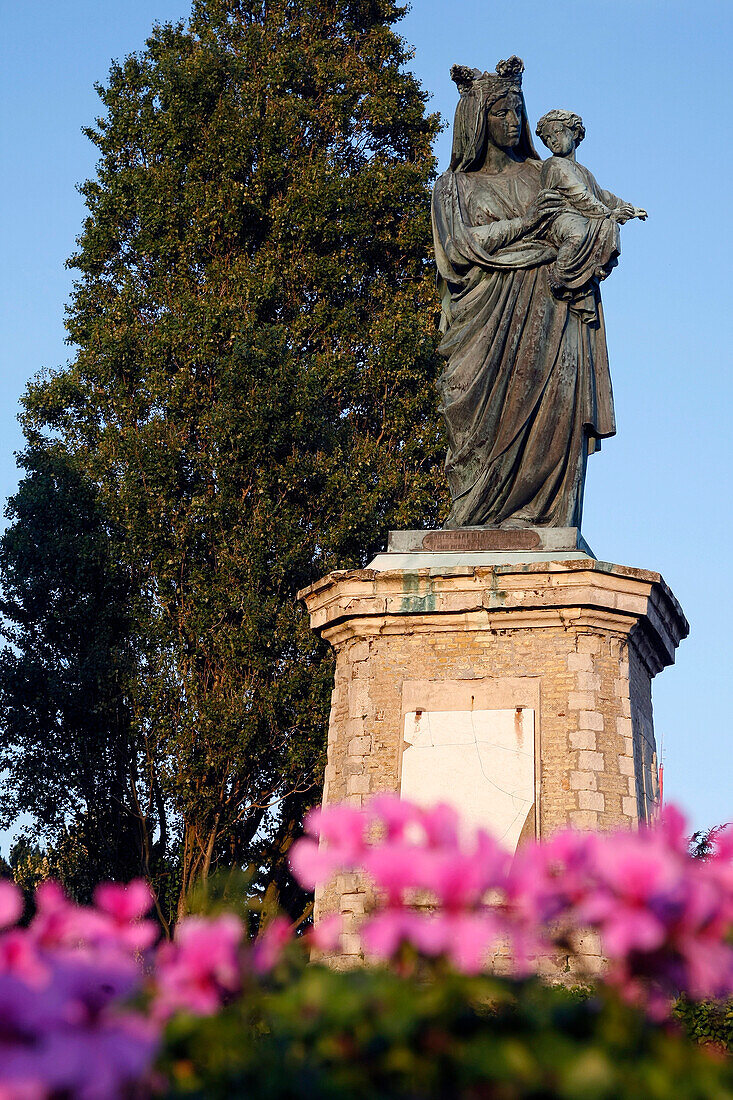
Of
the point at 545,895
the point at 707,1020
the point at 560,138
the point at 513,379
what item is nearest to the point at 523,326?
the point at 513,379

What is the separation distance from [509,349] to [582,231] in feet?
2.98

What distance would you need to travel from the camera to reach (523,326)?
9.01 metres

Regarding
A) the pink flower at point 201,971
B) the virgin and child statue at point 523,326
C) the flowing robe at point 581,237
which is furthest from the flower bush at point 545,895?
the flowing robe at point 581,237

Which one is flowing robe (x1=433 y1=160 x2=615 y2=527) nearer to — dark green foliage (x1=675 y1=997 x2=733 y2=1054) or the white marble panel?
the white marble panel

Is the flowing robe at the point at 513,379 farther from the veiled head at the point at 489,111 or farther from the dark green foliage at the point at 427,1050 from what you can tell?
the dark green foliage at the point at 427,1050

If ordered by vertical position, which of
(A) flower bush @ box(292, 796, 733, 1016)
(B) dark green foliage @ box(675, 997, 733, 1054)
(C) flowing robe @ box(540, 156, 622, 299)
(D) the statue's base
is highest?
(C) flowing robe @ box(540, 156, 622, 299)

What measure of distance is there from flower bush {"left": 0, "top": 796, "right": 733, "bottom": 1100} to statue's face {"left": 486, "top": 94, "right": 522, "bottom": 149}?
7.83m

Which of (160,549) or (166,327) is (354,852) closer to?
(160,549)

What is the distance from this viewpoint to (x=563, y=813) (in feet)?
24.8

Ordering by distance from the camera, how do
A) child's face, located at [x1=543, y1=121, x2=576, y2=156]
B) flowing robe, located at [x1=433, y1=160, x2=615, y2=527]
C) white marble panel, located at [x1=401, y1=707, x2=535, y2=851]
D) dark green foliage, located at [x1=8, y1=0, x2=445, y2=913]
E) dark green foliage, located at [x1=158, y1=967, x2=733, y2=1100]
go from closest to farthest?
dark green foliage, located at [x1=158, y1=967, x2=733, y2=1100]
white marble panel, located at [x1=401, y1=707, x2=535, y2=851]
flowing robe, located at [x1=433, y1=160, x2=615, y2=527]
child's face, located at [x1=543, y1=121, x2=576, y2=156]
dark green foliage, located at [x1=8, y1=0, x2=445, y2=913]

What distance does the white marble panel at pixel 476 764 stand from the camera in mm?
7570

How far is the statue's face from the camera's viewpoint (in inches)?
369

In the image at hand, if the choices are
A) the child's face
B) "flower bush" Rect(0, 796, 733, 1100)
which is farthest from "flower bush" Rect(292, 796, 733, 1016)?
the child's face

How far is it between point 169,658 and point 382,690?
8797 mm
